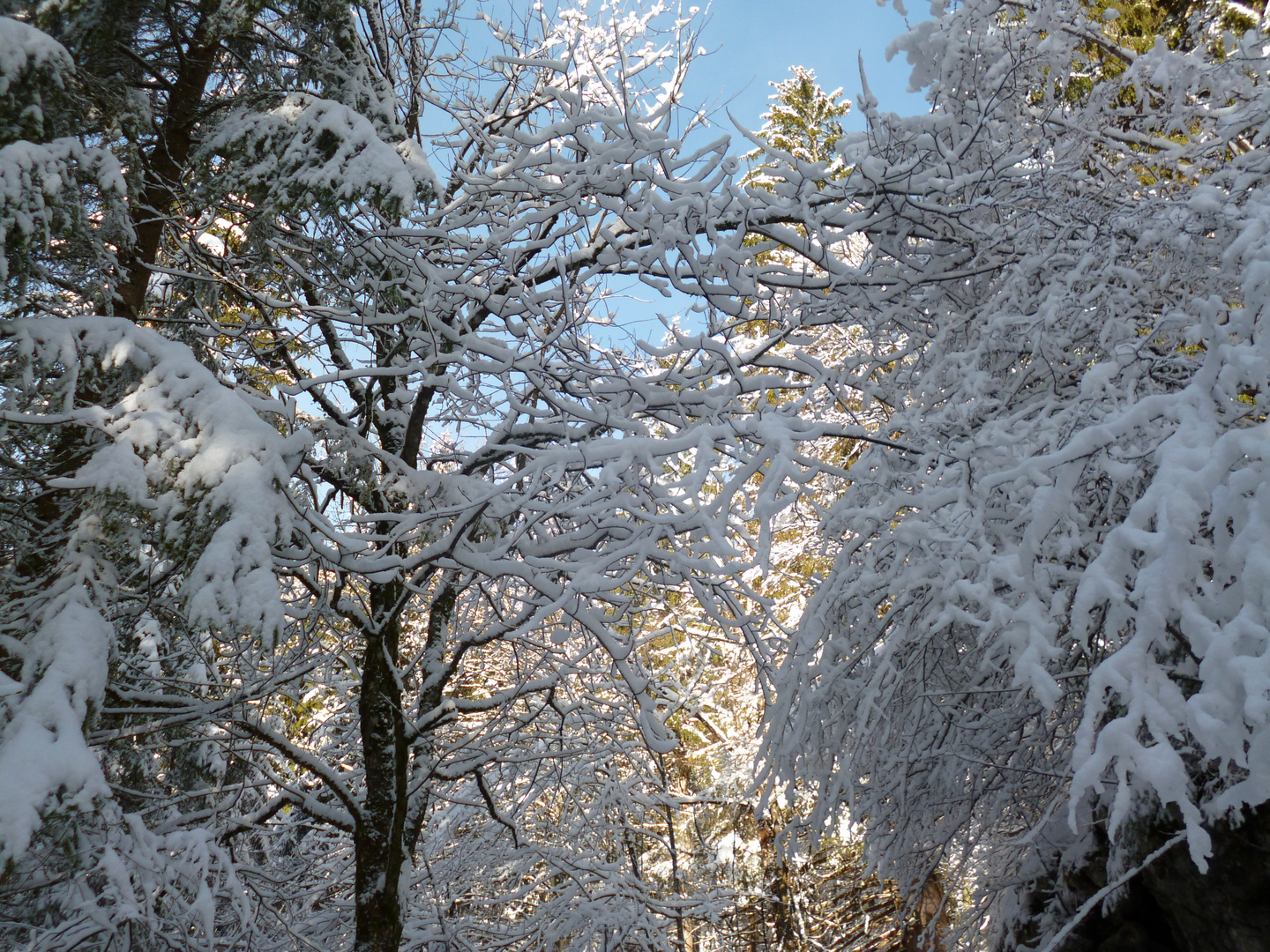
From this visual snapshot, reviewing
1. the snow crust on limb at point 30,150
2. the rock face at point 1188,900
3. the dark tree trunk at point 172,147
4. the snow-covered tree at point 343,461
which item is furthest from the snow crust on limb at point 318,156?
the rock face at point 1188,900

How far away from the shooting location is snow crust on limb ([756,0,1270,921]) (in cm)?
209

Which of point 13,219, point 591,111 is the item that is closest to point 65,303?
point 13,219

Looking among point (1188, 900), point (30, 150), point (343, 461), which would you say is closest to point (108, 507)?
point (30, 150)

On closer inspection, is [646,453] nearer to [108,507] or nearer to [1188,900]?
[108,507]

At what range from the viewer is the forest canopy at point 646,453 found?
264 centimetres

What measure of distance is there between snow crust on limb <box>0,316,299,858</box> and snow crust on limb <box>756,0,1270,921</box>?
239 cm

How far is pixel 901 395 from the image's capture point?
4949mm

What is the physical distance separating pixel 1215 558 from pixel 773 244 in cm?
312

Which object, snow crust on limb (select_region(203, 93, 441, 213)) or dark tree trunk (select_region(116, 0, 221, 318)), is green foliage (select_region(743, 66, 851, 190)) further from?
snow crust on limb (select_region(203, 93, 441, 213))

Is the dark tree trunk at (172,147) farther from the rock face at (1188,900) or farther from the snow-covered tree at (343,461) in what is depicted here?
the rock face at (1188,900)

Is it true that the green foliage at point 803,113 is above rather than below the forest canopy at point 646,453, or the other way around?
above

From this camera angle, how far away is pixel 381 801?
501 cm

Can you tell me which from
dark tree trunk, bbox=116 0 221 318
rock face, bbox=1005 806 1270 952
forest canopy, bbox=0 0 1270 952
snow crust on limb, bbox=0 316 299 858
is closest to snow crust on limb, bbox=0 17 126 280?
forest canopy, bbox=0 0 1270 952

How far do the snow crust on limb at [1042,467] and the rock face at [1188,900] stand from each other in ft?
0.67
